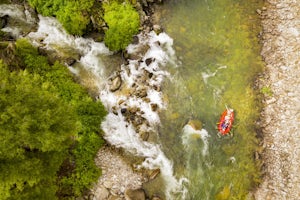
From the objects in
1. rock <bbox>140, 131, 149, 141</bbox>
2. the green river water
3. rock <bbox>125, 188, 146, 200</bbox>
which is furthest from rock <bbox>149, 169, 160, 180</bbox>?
rock <bbox>140, 131, 149, 141</bbox>

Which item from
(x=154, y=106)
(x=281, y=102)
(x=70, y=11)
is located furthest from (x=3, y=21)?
(x=281, y=102)

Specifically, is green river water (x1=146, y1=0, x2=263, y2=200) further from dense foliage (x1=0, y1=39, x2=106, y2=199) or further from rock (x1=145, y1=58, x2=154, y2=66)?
dense foliage (x1=0, y1=39, x2=106, y2=199)

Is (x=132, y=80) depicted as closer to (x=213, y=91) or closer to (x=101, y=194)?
(x=213, y=91)

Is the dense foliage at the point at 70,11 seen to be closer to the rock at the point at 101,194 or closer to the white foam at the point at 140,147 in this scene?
the white foam at the point at 140,147

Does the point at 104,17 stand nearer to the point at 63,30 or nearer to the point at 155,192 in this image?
the point at 63,30

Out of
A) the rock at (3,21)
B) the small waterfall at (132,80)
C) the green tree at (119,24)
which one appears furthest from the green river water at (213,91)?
the rock at (3,21)

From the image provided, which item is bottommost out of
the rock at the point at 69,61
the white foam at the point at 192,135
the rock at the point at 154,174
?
the rock at the point at 154,174

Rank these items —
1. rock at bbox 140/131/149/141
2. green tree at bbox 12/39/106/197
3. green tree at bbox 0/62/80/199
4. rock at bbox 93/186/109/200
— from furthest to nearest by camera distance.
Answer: rock at bbox 140/131/149/141
rock at bbox 93/186/109/200
green tree at bbox 12/39/106/197
green tree at bbox 0/62/80/199
